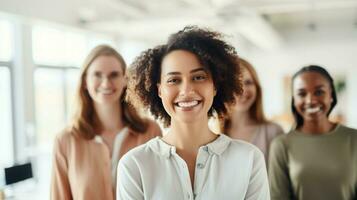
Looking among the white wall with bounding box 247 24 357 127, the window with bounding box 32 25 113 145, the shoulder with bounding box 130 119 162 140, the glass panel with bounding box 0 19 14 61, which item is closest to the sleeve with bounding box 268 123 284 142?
the shoulder with bounding box 130 119 162 140

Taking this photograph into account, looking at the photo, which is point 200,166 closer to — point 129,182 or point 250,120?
point 129,182

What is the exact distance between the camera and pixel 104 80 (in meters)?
1.99

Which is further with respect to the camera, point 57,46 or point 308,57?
point 308,57

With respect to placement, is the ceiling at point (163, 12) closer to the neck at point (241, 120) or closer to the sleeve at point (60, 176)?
the neck at point (241, 120)

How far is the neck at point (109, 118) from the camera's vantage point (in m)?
2.07

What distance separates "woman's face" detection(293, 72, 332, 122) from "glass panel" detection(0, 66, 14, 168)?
3890 millimetres

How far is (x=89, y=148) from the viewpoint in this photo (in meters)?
1.96

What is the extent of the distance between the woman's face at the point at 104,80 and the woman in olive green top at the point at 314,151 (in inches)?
33.9

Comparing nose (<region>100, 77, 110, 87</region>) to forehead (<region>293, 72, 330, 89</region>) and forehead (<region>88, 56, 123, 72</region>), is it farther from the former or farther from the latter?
forehead (<region>293, 72, 330, 89</region>)

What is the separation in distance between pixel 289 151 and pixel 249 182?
0.70m

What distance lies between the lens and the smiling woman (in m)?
1.30

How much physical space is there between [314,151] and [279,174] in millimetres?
202

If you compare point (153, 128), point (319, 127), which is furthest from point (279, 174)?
point (153, 128)

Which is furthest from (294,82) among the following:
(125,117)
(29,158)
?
(29,158)
